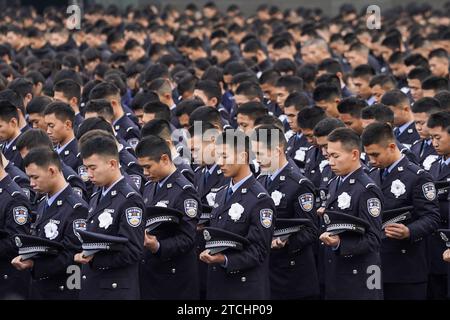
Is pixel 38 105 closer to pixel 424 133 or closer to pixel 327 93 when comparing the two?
pixel 327 93

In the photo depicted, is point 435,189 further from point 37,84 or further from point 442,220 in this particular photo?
point 37,84

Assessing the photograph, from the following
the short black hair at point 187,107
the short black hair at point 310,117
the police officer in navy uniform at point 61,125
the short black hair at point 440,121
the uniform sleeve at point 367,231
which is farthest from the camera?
the short black hair at point 187,107

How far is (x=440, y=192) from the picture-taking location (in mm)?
8008

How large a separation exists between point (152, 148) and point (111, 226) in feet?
2.74

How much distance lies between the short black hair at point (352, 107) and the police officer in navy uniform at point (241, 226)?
108 inches

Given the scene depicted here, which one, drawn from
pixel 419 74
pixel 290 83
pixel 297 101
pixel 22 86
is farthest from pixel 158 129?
pixel 419 74

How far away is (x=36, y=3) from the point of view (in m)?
27.9

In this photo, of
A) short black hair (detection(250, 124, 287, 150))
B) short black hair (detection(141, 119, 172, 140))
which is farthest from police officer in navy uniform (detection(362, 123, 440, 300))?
short black hair (detection(141, 119, 172, 140))

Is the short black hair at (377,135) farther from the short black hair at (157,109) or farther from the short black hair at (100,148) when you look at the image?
the short black hair at (157,109)

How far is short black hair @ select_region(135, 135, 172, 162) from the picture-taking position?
23.7ft

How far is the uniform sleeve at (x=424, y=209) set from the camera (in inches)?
288

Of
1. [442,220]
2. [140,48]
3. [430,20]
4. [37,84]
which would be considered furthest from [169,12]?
[442,220]

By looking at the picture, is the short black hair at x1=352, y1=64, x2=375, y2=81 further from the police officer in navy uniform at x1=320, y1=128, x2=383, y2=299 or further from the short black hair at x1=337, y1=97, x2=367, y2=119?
the police officer in navy uniform at x1=320, y1=128, x2=383, y2=299

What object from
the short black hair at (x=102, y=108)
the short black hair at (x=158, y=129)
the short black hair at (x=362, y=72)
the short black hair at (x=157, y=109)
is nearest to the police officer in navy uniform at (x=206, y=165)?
the short black hair at (x=158, y=129)
